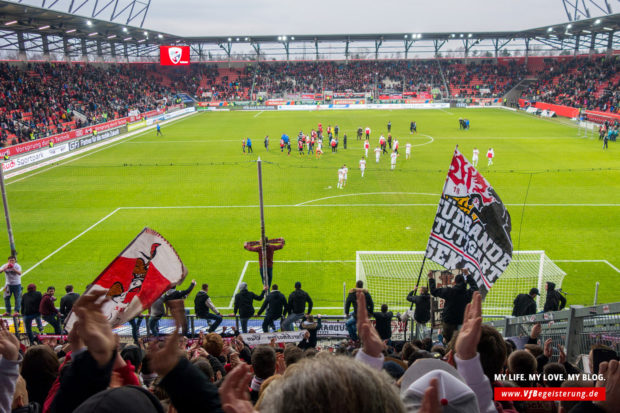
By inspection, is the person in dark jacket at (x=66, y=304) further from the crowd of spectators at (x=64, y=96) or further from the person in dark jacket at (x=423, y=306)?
the crowd of spectators at (x=64, y=96)

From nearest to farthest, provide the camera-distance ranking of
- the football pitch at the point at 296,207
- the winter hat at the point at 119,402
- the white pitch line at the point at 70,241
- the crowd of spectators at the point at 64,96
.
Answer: the winter hat at the point at 119,402, the football pitch at the point at 296,207, the white pitch line at the point at 70,241, the crowd of spectators at the point at 64,96

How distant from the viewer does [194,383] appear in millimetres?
1888

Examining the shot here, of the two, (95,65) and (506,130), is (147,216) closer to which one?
(506,130)

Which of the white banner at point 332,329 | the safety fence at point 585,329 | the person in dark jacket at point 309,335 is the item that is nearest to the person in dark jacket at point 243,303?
the white banner at point 332,329

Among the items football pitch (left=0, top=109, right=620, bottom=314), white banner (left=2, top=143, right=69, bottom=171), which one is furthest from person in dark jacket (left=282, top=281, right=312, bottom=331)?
white banner (left=2, top=143, right=69, bottom=171)

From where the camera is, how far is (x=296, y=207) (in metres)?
21.4

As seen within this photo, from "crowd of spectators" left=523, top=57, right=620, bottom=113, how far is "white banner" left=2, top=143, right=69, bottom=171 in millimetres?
51452

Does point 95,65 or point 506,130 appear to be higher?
point 95,65

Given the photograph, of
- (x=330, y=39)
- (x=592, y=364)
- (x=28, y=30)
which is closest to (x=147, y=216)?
(x=592, y=364)

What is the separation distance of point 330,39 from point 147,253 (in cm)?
8074

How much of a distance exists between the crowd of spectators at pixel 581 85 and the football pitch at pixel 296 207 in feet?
65.3

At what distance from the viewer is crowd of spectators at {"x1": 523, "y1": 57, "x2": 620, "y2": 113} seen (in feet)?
172

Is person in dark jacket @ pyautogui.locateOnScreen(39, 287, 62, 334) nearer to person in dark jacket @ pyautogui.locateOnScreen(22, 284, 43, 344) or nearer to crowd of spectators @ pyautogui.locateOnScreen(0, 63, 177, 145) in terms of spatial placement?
person in dark jacket @ pyautogui.locateOnScreen(22, 284, 43, 344)

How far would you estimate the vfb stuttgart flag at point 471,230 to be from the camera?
25.4 feet
